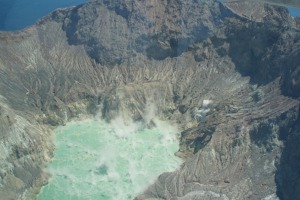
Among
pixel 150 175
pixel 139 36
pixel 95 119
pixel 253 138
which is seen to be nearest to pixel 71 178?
pixel 150 175

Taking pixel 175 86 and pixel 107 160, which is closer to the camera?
pixel 107 160

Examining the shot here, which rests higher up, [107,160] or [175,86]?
[175,86]

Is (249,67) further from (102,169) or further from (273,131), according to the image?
(102,169)

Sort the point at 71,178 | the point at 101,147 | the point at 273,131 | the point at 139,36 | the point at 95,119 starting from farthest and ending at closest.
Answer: the point at 139,36
the point at 95,119
the point at 101,147
the point at 71,178
the point at 273,131

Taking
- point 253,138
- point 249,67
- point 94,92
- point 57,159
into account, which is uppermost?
point 249,67

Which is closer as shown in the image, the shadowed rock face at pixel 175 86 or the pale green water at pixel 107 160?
the shadowed rock face at pixel 175 86
